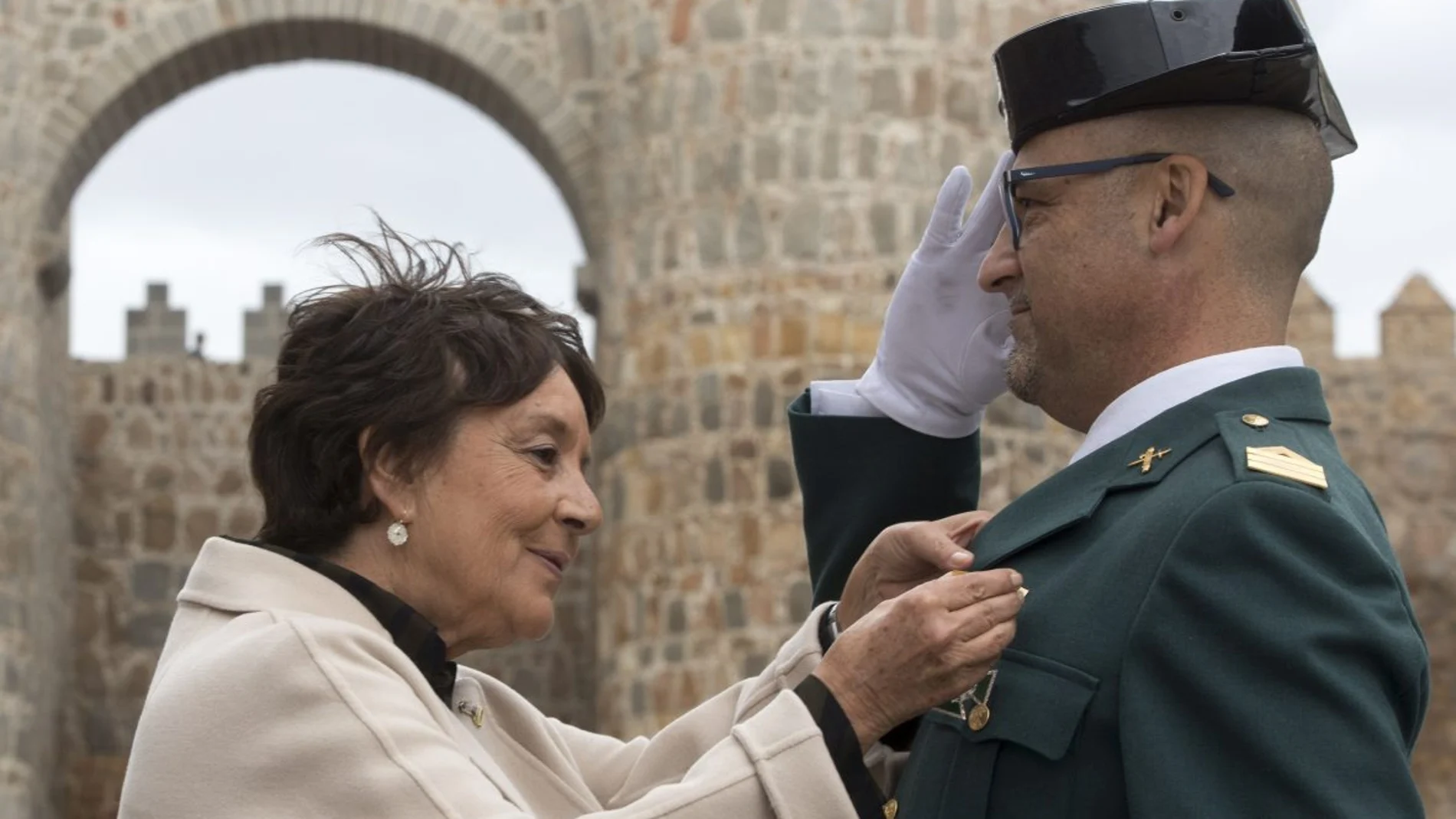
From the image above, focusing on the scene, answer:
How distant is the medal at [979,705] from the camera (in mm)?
2842

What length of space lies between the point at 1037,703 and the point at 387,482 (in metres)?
1.03

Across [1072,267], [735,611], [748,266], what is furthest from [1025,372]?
[748,266]

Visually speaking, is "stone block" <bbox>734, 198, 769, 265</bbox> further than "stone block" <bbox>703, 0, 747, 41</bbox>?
No

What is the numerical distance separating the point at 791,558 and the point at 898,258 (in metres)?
1.35

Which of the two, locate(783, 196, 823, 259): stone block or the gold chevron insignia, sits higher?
locate(783, 196, 823, 259): stone block

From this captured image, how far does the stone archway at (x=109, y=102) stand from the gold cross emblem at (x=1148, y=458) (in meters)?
8.91

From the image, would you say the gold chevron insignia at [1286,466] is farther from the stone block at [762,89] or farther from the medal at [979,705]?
the stone block at [762,89]

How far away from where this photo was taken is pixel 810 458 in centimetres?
361

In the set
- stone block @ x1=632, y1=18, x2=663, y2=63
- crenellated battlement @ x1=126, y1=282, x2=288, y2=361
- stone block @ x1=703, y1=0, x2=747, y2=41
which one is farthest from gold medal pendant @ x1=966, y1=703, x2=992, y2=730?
crenellated battlement @ x1=126, y1=282, x2=288, y2=361

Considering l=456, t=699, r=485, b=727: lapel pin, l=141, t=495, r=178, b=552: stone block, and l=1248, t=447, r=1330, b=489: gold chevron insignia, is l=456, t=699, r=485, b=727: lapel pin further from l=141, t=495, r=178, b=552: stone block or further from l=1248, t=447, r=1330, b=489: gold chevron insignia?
l=141, t=495, r=178, b=552: stone block

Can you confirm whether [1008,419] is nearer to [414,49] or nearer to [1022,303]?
[414,49]

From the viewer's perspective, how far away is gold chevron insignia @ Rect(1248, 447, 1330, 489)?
2697 millimetres

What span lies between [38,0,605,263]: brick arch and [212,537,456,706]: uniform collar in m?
8.48

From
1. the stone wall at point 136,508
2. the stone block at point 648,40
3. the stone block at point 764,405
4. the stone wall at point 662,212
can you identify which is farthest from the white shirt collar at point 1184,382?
the stone wall at point 136,508
